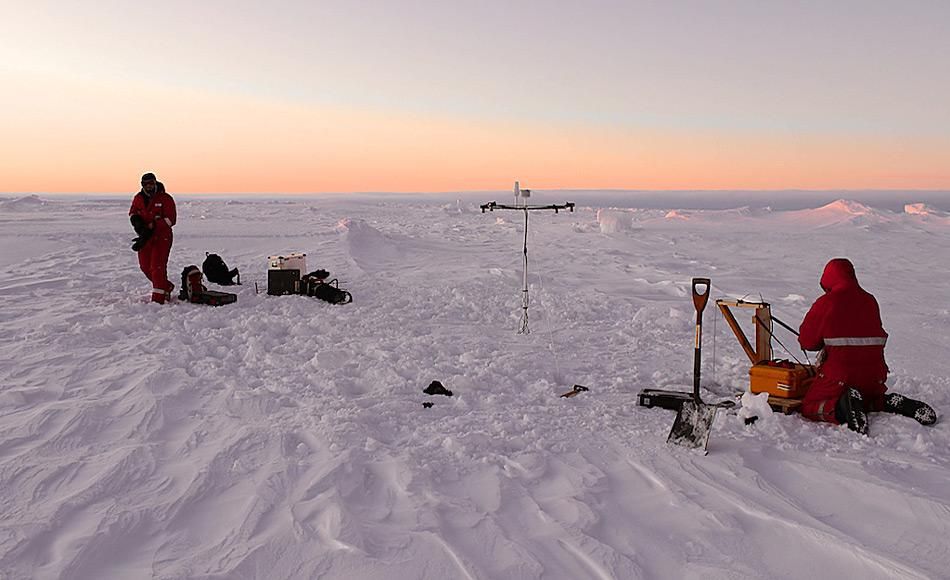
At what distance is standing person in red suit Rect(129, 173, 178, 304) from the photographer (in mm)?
8273

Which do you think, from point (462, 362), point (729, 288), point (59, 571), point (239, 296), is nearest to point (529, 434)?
point (462, 362)

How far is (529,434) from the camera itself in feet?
14.3

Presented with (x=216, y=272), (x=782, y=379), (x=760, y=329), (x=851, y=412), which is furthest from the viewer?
(x=216, y=272)

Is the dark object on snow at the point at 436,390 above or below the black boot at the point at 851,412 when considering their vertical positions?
below

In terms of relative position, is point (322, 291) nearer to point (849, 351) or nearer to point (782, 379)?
point (782, 379)

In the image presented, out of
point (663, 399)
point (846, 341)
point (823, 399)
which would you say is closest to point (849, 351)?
point (846, 341)

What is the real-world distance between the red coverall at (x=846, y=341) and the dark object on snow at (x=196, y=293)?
7255 mm

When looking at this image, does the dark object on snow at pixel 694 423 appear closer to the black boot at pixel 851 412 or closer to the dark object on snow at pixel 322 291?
the black boot at pixel 851 412

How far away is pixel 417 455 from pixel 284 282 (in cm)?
595

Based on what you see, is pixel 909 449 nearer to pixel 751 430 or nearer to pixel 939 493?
pixel 939 493

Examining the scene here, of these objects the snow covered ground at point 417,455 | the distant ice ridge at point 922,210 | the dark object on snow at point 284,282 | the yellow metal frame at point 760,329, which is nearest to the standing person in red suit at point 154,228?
the snow covered ground at point 417,455

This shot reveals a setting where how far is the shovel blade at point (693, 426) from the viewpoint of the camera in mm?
4184

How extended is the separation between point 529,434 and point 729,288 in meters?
10.4

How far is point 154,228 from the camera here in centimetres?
841
